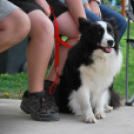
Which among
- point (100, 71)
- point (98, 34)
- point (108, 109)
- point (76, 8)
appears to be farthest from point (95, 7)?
point (108, 109)

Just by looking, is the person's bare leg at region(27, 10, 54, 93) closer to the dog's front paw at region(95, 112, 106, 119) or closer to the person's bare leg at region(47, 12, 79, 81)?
the person's bare leg at region(47, 12, 79, 81)

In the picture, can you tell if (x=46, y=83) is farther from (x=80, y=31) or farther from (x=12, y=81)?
(x=12, y=81)

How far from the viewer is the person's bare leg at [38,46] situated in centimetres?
241

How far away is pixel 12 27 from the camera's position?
2043mm

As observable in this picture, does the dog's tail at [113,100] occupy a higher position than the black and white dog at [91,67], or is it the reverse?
the black and white dog at [91,67]

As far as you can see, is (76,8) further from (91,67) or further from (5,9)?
(5,9)

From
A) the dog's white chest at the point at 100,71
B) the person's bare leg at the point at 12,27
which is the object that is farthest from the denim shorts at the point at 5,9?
the dog's white chest at the point at 100,71

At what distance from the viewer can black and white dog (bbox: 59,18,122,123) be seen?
2578 mm

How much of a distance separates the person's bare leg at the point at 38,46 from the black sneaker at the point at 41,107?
66mm

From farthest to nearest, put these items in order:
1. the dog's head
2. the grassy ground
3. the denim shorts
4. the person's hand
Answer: the grassy ground, the person's hand, the dog's head, the denim shorts

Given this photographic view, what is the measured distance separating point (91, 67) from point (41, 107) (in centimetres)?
58

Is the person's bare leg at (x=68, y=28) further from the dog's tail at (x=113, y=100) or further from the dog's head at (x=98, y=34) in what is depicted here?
the dog's tail at (x=113, y=100)

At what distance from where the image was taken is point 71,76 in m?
2.65

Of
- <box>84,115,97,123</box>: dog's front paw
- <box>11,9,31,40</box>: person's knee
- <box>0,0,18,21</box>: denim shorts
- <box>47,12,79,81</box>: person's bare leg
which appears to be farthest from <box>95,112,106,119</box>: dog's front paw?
<box>0,0,18,21</box>: denim shorts
